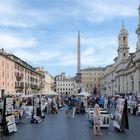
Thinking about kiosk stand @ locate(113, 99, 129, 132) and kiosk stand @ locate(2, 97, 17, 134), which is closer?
kiosk stand @ locate(2, 97, 17, 134)

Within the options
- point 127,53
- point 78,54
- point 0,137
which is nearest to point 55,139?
point 0,137

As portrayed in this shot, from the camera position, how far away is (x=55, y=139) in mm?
18078

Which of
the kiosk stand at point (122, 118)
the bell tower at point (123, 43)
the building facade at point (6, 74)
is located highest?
the bell tower at point (123, 43)

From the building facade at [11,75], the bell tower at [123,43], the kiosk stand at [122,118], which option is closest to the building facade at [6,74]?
the building facade at [11,75]

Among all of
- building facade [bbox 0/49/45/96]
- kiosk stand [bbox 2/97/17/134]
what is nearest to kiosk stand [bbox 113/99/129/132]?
kiosk stand [bbox 2/97/17/134]

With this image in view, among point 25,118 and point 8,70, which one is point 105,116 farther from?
point 8,70

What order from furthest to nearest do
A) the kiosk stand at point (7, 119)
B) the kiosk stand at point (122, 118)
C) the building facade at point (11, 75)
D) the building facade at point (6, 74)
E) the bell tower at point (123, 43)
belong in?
the bell tower at point (123, 43), the building facade at point (11, 75), the building facade at point (6, 74), the kiosk stand at point (122, 118), the kiosk stand at point (7, 119)

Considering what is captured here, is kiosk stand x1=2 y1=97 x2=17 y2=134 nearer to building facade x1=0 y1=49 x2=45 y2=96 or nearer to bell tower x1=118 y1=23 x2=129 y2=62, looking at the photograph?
building facade x1=0 y1=49 x2=45 y2=96

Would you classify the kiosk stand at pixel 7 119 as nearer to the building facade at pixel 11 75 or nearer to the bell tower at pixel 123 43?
the building facade at pixel 11 75

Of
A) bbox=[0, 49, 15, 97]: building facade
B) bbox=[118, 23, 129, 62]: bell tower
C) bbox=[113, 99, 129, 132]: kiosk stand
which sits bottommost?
bbox=[113, 99, 129, 132]: kiosk stand

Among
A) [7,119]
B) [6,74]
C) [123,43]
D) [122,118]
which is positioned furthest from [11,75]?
[122,118]

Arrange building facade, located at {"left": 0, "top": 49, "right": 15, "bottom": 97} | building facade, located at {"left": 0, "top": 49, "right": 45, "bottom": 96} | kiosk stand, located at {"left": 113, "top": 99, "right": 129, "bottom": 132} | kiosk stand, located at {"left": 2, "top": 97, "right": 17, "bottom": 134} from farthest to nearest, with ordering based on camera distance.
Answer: building facade, located at {"left": 0, "top": 49, "right": 45, "bottom": 96} < building facade, located at {"left": 0, "top": 49, "right": 15, "bottom": 97} < kiosk stand, located at {"left": 113, "top": 99, "right": 129, "bottom": 132} < kiosk stand, located at {"left": 2, "top": 97, "right": 17, "bottom": 134}

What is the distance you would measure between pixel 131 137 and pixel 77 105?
74.5 feet

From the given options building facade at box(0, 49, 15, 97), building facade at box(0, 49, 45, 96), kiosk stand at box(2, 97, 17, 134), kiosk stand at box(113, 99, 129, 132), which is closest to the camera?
kiosk stand at box(2, 97, 17, 134)
